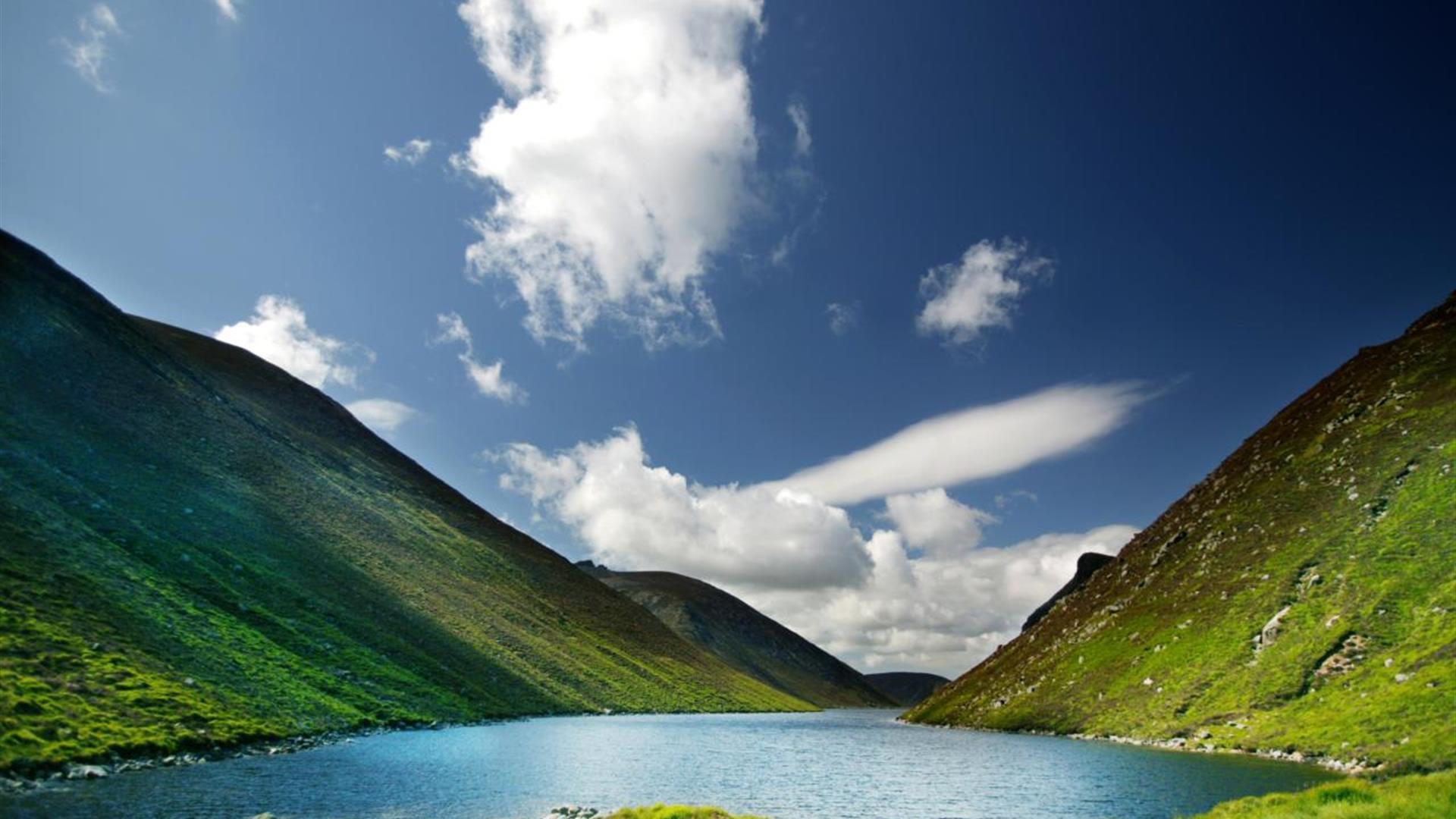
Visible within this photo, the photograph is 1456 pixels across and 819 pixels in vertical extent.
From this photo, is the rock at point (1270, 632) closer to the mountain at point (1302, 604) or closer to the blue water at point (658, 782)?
the mountain at point (1302, 604)

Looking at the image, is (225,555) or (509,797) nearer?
(509,797)

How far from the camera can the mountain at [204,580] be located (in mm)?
51688

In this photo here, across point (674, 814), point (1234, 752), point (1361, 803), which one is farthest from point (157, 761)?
point (1234, 752)

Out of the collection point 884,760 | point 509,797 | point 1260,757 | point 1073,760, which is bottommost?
point 509,797

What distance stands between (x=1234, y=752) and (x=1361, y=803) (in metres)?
53.6

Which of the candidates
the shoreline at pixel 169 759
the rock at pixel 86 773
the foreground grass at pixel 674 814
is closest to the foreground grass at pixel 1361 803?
the foreground grass at pixel 674 814

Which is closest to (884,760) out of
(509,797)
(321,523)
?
(509,797)

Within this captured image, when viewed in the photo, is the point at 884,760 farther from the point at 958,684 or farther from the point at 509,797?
the point at 958,684

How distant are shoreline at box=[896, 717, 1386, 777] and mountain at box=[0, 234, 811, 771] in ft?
265

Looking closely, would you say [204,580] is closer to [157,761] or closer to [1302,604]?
[157,761]

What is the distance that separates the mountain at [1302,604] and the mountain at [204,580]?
279 feet

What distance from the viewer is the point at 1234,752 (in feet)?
224

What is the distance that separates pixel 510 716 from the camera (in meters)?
121

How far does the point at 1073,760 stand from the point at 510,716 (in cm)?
8944
